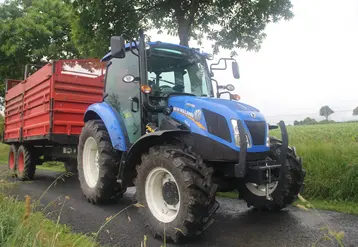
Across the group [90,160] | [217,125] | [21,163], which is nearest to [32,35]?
[21,163]

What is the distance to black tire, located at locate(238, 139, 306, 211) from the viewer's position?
404 cm

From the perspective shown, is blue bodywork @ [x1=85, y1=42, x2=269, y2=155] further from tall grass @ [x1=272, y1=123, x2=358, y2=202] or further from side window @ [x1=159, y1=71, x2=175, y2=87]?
tall grass @ [x1=272, y1=123, x2=358, y2=202]

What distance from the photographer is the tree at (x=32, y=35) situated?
52.9ft

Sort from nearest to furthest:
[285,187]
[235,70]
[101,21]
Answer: [285,187] < [235,70] < [101,21]

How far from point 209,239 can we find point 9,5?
61.9ft

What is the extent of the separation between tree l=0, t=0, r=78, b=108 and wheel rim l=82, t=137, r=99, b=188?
11753mm

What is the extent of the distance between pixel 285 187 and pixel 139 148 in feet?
6.19

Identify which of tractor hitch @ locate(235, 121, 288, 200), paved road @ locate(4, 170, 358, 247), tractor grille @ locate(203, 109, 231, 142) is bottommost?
paved road @ locate(4, 170, 358, 247)

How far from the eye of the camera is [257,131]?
3766 mm

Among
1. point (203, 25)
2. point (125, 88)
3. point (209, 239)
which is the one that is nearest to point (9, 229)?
point (209, 239)

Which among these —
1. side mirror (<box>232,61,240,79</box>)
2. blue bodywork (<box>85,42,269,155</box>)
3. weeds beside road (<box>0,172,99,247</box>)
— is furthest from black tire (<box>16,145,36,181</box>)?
side mirror (<box>232,61,240,79</box>)

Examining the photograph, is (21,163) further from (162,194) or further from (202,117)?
(202,117)

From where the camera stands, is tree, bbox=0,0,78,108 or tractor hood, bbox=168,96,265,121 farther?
tree, bbox=0,0,78,108

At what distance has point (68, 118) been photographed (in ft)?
21.7
